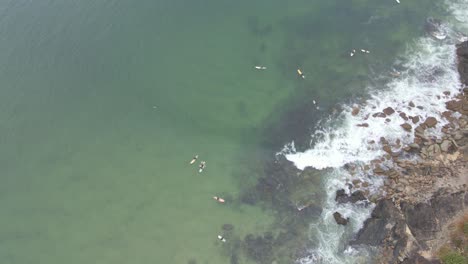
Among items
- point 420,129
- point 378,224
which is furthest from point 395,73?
point 378,224

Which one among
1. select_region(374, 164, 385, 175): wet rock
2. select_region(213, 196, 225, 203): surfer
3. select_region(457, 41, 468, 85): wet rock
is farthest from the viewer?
select_region(457, 41, 468, 85): wet rock

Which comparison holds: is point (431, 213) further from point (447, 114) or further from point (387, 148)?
point (447, 114)

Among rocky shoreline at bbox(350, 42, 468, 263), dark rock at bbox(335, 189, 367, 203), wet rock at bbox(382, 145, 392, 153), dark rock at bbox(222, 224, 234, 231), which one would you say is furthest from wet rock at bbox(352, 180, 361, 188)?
dark rock at bbox(222, 224, 234, 231)

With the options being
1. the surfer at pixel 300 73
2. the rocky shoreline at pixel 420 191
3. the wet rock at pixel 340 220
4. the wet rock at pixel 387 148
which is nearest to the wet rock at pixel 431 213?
the rocky shoreline at pixel 420 191

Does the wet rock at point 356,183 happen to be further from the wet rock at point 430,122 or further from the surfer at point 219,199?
the surfer at point 219,199

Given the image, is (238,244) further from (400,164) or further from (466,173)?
(466,173)

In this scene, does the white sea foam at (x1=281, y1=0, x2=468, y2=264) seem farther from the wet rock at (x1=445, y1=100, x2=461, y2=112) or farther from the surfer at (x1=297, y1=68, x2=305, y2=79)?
the surfer at (x1=297, y1=68, x2=305, y2=79)
